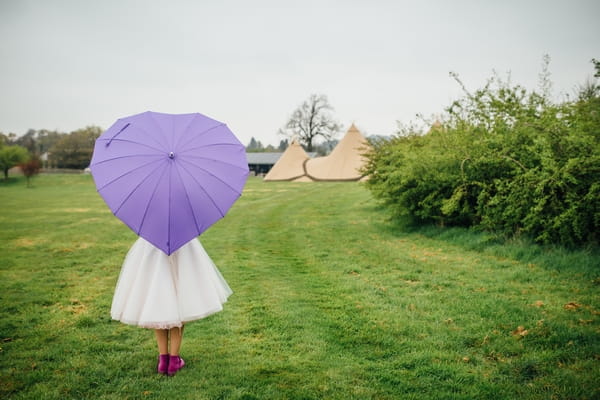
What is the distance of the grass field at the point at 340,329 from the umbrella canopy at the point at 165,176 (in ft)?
4.20

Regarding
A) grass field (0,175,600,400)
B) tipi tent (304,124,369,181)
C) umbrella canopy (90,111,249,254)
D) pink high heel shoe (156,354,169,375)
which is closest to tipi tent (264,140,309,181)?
tipi tent (304,124,369,181)

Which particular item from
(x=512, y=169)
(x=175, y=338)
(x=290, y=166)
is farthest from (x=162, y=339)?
(x=290, y=166)

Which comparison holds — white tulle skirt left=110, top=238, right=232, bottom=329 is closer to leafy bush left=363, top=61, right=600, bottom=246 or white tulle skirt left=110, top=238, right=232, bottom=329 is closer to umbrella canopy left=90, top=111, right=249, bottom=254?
umbrella canopy left=90, top=111, right=249, bottom=254

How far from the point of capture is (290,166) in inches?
1574

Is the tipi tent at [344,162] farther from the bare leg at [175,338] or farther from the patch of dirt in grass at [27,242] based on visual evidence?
the bare leg at [175,338]

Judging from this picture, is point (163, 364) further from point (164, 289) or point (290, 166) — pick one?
point (290, 166)

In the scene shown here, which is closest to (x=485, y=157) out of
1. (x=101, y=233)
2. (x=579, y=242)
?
(x=579, y=242)

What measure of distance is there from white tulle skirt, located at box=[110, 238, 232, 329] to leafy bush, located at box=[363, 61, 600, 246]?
17.8 ft

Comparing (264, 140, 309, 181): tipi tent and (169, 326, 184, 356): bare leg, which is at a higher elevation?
(264, 140, 309, 181): tipi tent

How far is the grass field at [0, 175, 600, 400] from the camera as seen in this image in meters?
3.24

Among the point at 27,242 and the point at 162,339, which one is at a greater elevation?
the point at 162,339

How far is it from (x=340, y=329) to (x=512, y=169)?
17.4 feet

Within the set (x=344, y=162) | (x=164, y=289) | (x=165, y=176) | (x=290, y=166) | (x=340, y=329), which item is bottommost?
(x=340, y=329)

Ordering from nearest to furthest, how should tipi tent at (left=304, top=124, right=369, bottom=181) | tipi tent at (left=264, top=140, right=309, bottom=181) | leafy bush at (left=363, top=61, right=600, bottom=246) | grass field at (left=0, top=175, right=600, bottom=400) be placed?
1. grass field at (left=0, top=175, right=600, bottom=400)
2. leafy bush at (left=363, top=61, right=600, bottom=246)
3. tipi tent at (left=304, top=124, right=369, bottom=181)
4. tipi tent at (left=264, top=140, right=309, bottom=181)
